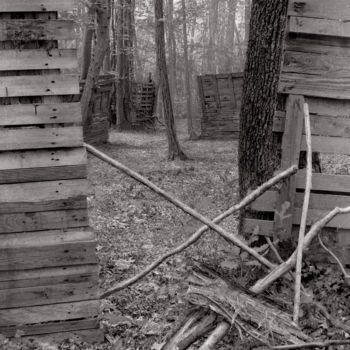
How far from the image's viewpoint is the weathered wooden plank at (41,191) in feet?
15.9

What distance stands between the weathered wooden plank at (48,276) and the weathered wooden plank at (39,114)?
147 cm

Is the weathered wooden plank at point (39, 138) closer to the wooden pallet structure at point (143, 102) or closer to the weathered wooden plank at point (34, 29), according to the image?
the weathered wooden plank at point (34, 29)

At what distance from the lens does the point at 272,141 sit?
242 inches

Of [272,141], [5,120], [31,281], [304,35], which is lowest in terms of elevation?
[31,281]

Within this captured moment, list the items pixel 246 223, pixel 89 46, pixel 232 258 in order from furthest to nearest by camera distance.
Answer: pixel 89 46, pixel 246 223, pixel 232 258

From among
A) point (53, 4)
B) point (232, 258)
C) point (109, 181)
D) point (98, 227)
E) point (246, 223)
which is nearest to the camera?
point (53, 4)

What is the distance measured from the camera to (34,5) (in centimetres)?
457

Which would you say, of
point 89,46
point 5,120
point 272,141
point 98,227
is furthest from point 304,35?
point 89,46

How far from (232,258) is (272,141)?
64.8 inches

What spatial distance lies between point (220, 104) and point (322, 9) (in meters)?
17.2

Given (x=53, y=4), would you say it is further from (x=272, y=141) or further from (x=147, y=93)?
(x=147, y=93)

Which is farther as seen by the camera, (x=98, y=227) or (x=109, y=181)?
(x=109, y=181)

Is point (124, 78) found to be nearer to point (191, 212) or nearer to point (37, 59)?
point (37, 59)

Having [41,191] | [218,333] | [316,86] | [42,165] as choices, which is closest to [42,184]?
[41,191]
